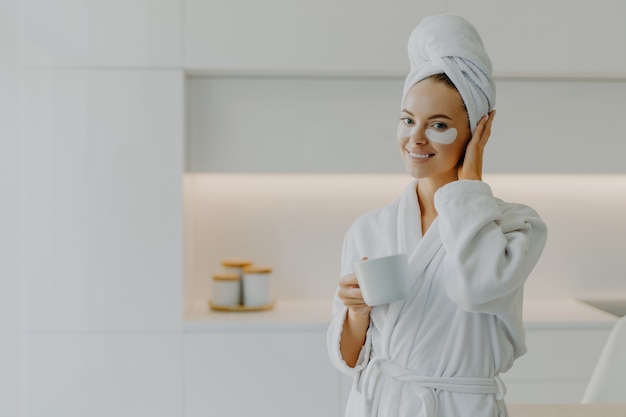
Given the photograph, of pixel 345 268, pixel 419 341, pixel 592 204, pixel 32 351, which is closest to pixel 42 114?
pixel 32 351

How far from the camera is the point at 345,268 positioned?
4.72 feet

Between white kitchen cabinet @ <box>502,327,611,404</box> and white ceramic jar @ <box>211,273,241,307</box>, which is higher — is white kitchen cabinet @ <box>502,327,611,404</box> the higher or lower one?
the lower one

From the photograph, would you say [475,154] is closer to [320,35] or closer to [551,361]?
[320,35]

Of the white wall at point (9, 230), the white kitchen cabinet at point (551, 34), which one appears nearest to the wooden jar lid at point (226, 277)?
the white wall at point (9, 230)

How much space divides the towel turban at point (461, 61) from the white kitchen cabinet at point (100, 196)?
1.56 meters

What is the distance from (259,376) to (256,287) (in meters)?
0.34

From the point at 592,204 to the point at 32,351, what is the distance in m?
2.15

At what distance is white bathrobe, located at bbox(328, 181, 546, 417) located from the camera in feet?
4.06

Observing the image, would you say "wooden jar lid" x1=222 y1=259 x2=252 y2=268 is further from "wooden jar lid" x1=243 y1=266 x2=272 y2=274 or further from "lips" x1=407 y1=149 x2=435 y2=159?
"lips" x1=407 y1=149 x2=435 y2=159

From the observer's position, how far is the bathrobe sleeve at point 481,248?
1221 mm

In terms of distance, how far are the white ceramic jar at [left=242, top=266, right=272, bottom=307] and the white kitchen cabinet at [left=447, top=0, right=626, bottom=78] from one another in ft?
3.56

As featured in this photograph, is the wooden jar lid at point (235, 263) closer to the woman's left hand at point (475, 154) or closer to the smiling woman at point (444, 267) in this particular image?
the smiling woman at point (444, 267)

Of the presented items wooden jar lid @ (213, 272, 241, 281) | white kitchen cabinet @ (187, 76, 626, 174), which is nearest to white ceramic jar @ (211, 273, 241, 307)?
wooden jar lid @ (213, 272, 241, 281)

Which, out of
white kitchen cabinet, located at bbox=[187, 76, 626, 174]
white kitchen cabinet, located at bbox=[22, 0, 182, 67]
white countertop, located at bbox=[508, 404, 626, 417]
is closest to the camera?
white countertop, located at bbox=[508, 404, 626, 417]
